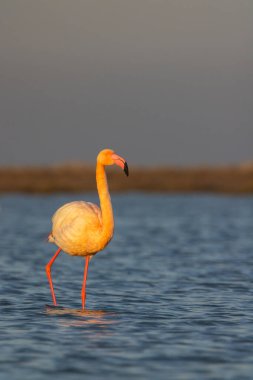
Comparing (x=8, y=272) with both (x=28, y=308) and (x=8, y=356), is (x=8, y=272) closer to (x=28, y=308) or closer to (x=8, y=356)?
(x=28, y=308)

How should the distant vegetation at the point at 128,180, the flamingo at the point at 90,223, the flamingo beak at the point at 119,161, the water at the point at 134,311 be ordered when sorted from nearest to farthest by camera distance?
the water at the point at 134,311 → the flamingo beak at the point at 119,161 → the flamingo at the point at 90,223 → the distant vegetation at the point at 128,180

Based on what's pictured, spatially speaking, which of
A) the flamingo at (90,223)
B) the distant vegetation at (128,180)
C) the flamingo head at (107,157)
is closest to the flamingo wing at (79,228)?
the flamingo at (90,223)

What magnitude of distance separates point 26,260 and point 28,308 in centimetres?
773

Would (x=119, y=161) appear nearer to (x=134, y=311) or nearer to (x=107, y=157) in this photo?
(x=107, y=157)

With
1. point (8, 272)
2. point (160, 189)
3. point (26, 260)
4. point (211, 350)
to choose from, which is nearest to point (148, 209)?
point (160, 189)

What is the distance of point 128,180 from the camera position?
63.2 metres

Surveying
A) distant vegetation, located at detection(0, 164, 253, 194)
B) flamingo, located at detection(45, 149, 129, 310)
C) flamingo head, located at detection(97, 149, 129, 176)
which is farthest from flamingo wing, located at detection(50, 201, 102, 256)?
distant vegetation, located at detection(0, 164, 253, 194)

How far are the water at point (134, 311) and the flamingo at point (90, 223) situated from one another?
0.85m

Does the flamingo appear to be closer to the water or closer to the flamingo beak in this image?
the flamingo beak

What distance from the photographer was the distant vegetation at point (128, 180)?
57875mm

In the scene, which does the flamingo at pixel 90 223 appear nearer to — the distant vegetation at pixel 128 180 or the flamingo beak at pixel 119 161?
the flamingo beak at pixel 119 161

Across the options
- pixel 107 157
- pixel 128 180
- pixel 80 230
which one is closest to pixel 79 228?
pixel 80 230

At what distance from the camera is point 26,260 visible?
2078 cm

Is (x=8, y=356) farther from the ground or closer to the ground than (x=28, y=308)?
closer to the ground
